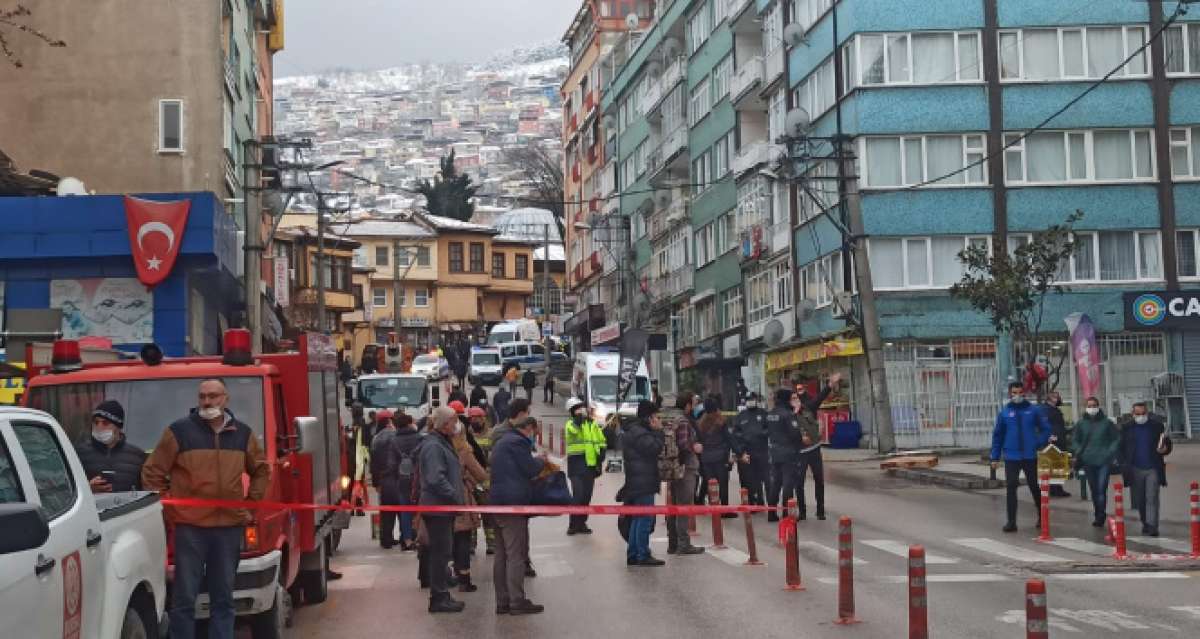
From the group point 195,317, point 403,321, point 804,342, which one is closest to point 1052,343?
point 804,342

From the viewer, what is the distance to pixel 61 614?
690cm

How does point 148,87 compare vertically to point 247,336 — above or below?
above

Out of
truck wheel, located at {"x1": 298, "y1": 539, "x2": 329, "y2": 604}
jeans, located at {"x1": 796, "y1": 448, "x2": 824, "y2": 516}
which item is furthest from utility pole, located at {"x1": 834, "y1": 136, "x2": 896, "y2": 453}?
truck wheel, located at {"x1": 298, "y1": 539, "x2": 329, "y2": 604}

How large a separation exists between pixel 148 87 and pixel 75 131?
2.08 m

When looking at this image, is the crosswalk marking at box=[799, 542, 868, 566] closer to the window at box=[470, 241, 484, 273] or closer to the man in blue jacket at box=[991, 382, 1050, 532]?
the man in blue jacket at box=[991, 382, 1050, 532]

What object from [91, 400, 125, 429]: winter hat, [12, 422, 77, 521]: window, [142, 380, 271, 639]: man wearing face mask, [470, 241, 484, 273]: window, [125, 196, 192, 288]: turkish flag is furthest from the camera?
[470, 241, 484, 273]: window

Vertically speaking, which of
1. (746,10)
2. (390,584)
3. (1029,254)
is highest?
(746,10)

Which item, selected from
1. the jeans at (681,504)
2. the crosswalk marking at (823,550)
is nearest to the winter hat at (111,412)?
the jeans at (681,504)

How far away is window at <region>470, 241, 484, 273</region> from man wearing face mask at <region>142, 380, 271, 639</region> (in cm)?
10043

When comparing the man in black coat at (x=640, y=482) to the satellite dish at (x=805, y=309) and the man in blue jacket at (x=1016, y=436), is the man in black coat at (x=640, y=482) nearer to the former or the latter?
the man in blue jacket at (x=1016, y=436)

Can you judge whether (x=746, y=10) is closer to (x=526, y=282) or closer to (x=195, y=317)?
(x=195, y=317)

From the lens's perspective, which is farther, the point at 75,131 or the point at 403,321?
the point at 403,321

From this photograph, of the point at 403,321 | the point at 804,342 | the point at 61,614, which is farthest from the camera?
the point at 403,321

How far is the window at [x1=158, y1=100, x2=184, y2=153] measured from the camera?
40.5 meters
